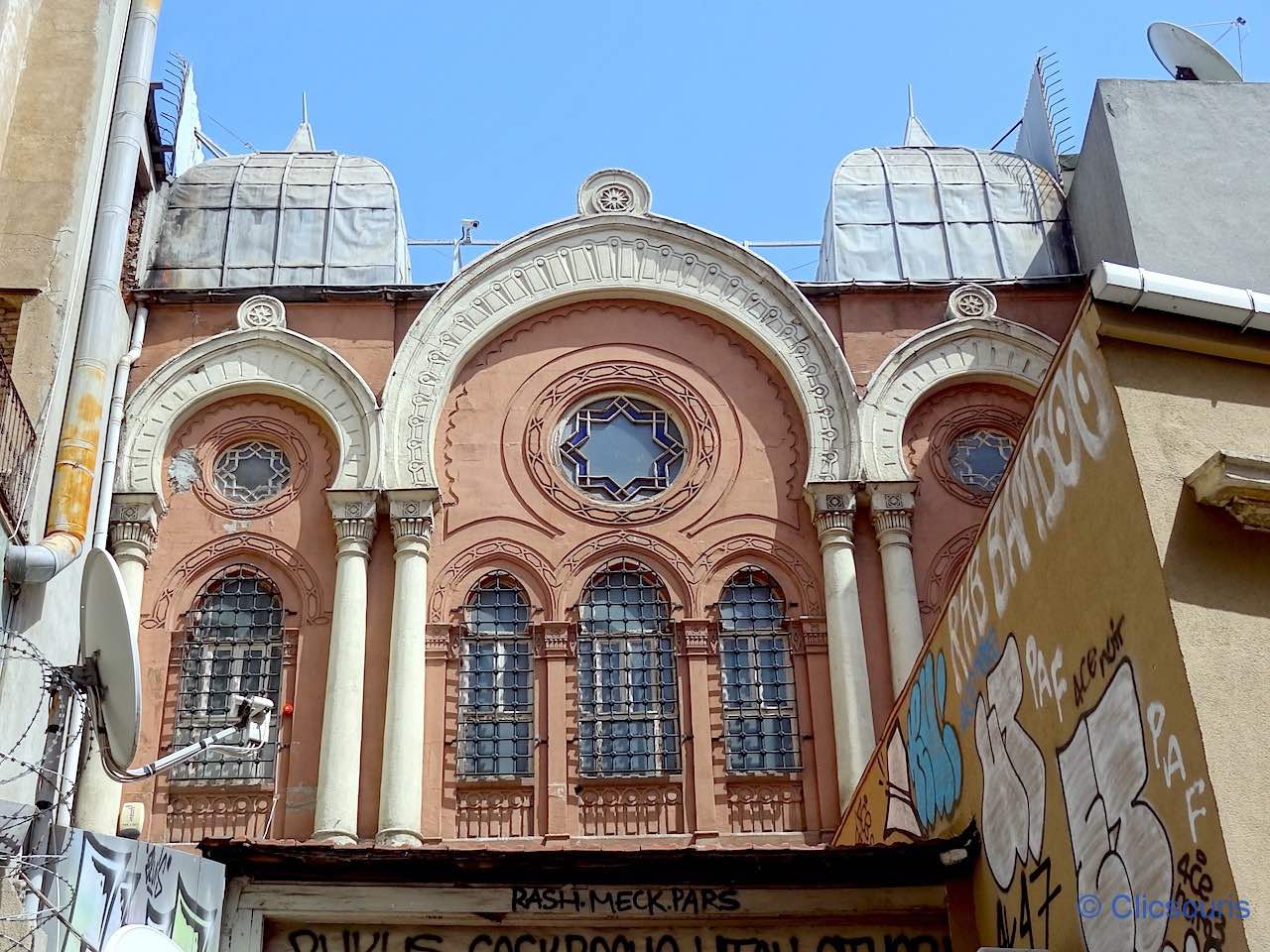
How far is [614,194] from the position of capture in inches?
813

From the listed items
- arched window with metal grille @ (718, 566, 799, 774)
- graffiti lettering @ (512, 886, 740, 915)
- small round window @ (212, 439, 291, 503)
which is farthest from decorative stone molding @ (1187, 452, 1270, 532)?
small round window @ (212, 439, 291, 503)

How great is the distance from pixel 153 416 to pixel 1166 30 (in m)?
15.0

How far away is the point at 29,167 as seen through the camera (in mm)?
16516

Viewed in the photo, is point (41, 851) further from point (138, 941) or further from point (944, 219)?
point (944, 219)

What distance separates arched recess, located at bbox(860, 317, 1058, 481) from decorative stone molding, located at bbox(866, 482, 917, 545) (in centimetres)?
78

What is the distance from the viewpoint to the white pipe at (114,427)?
1800 cm

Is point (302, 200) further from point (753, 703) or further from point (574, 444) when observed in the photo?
point (753, 703)

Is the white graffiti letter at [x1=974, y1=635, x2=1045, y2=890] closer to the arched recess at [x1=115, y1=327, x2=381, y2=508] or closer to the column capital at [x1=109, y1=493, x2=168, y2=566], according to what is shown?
the arched recess at [x1=115, y1=327, x2=381, y2=508]

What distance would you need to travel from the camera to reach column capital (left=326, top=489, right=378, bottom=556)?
18.4 meters

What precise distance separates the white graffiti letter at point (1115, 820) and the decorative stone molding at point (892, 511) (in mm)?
9932

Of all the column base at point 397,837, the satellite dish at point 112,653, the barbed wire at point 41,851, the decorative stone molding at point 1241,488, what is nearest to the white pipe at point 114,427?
the column base at point 397,837

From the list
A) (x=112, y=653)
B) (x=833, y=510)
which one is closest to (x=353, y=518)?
(x=833, y=510)

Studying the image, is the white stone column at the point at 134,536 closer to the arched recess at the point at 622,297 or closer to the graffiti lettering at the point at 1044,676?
the arched recess at the point at 622,297

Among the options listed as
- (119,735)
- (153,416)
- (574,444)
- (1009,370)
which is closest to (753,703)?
(574,444)
